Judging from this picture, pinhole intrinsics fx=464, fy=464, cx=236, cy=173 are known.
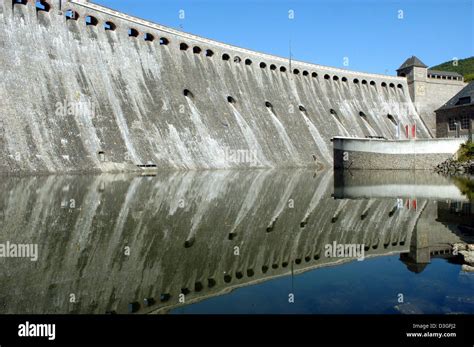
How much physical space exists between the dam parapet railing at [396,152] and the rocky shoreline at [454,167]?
53 centimetres

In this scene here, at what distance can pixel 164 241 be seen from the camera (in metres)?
10.7

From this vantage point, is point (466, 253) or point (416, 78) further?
point (416, 78)

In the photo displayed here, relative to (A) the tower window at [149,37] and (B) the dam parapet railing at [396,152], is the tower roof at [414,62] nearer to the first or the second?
(B) the dam parapet railing at [396,152]

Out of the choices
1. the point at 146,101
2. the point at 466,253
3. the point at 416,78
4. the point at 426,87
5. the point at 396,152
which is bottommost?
the point at 466,253

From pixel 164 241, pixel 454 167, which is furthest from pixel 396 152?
pixel 164 241

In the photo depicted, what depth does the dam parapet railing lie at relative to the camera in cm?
4122

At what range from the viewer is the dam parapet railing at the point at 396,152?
41219 millimetres

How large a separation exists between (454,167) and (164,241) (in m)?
36.4

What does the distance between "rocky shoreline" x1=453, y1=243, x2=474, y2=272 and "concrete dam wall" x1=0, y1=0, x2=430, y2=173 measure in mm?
28510

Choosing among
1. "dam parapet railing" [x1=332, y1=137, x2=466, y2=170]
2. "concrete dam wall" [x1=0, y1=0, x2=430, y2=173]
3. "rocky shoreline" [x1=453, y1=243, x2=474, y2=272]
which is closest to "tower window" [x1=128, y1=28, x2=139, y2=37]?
"concrete dam wall" [x1=0, y1=0, x2=430, y2=173]

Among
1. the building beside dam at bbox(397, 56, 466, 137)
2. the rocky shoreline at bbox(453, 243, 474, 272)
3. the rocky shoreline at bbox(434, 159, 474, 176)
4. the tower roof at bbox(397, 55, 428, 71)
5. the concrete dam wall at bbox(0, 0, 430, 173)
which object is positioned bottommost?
the rocky shoreline at bbox(453, 243, 474, 272)

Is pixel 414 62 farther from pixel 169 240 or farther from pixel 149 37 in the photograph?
pixel 169 240

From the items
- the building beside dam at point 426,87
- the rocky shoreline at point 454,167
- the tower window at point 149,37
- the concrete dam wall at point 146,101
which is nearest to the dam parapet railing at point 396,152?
the rocky shoreline at point 454,167

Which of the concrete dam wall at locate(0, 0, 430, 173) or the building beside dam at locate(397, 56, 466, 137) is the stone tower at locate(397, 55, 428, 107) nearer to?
the building beside dam at locate(397, 56, 466, 137)
